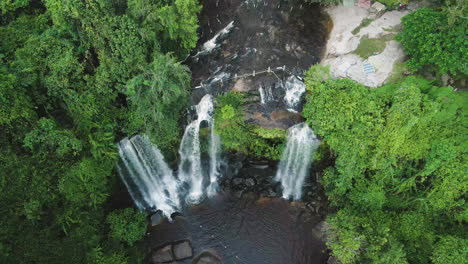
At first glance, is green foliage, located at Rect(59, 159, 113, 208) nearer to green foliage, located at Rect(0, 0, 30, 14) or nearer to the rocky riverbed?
green foliage, located at Rect(0, 0, 30, 14)

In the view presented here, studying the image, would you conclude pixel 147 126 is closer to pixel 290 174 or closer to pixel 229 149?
pixel 229 149

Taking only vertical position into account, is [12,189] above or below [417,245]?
above

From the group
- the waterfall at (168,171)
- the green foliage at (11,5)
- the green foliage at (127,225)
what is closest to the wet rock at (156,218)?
the waterfall at (168,171)

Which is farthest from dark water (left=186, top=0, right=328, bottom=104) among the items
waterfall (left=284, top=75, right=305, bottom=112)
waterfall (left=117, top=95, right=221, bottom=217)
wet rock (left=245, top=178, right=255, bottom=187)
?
wet rock (left=245, top=178, right=255, bottom=187)

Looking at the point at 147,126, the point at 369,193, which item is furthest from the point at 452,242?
the point at 147,126

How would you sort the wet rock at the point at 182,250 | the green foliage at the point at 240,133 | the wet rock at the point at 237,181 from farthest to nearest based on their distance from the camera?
the wet rock at the point at 237,181, the wet rock at the point at 182,250, the green foliage at the point at 240,133

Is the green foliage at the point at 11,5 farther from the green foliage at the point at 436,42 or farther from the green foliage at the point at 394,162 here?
the green foliage at the point at 436,42
